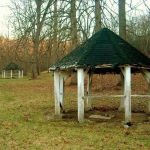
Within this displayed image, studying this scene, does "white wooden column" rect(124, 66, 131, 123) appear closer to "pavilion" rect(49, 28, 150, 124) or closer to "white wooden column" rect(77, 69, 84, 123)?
"pavilion" rect(49, 28, 150, 124)

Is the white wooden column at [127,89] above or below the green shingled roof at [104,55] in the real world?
below

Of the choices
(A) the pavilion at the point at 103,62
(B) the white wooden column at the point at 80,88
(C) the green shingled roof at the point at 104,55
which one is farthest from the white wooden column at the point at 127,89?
(B) the white wooden column at the point at 80,88

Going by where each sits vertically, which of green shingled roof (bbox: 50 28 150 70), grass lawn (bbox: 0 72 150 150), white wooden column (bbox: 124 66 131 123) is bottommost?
grass lawn (bbox: 0 72 150 150)

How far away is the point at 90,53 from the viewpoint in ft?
32.5

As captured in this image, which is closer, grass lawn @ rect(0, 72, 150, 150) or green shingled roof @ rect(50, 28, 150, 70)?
grass lawn @ rect(0, 72, 150, 150)

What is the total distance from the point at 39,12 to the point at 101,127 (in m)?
5.61

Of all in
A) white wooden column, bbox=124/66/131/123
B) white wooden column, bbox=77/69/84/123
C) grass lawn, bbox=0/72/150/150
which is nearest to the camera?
grass lawn, bbox=0/72/150/150

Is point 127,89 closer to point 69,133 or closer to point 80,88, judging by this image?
point 80,88

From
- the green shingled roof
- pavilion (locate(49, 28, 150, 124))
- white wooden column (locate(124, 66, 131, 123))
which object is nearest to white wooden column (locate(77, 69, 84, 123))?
pavilion (locate(49, 28, 150, 124))

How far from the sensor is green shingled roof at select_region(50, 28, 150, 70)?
30.8 feet

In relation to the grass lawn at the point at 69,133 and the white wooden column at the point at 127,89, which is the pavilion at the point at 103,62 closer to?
the white wooden column at the point at 127,89

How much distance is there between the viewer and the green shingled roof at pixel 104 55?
9.40m

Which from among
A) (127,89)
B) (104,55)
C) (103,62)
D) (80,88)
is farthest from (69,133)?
(104,55)

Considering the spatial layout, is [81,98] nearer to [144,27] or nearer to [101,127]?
[101,127]
